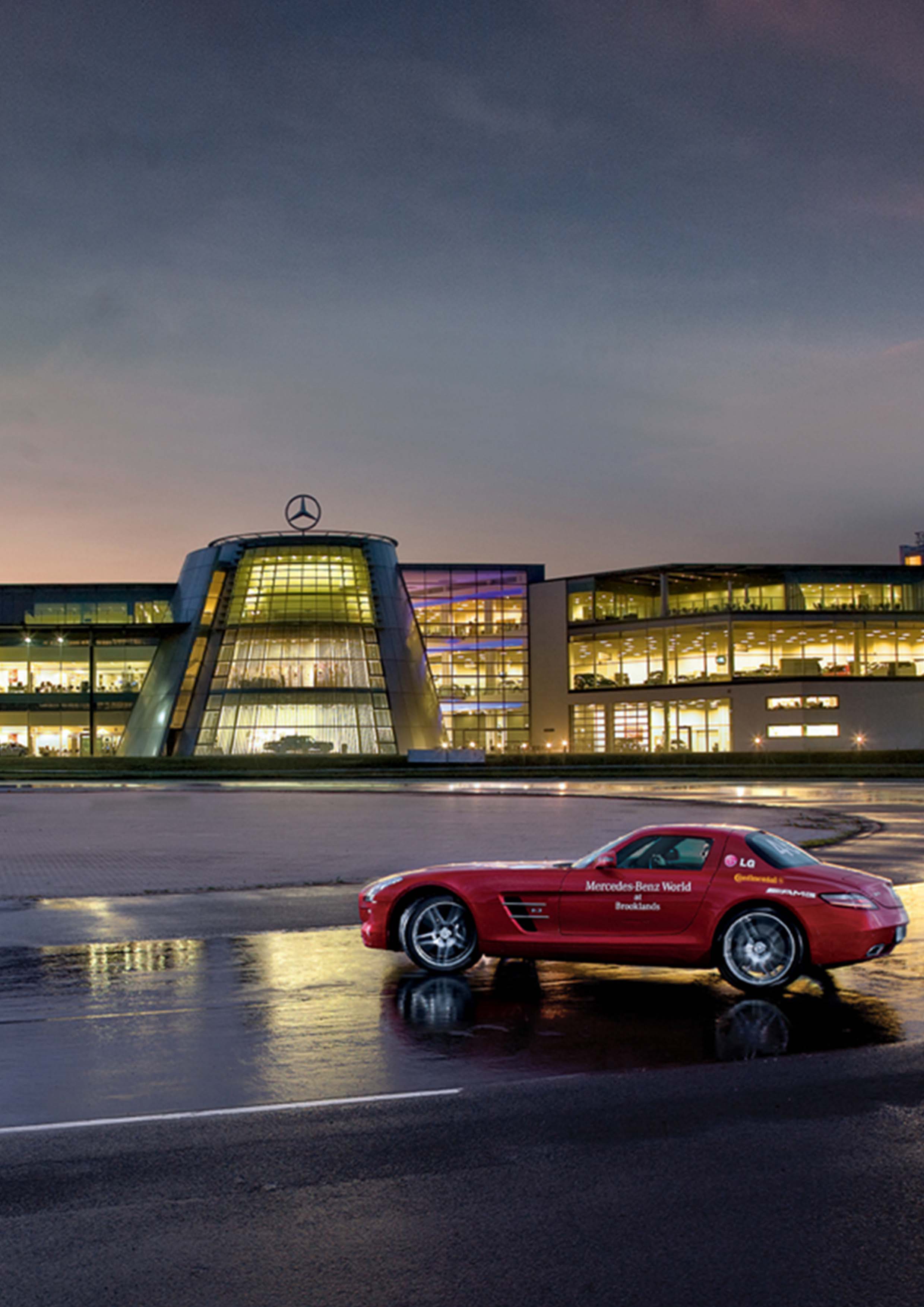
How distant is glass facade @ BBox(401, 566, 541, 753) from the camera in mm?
91062

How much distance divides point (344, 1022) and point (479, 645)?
8210 centimetres

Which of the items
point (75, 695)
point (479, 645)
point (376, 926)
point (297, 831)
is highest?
point (479, 645)

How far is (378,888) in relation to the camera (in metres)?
11.5

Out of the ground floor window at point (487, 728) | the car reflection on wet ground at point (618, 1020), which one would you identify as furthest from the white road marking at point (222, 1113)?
the ground floor window at point (487, 728)

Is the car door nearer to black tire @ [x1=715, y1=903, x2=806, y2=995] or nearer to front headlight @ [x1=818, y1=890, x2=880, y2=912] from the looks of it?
black tire @ [x1=715, y1=903, x2=806, y2=995]

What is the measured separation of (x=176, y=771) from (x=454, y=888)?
51606 mm

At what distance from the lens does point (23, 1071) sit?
7.79 metres

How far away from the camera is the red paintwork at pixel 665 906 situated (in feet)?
33.2

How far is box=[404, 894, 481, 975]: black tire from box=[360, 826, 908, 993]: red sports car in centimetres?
4

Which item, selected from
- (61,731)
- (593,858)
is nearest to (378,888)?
(593,858)

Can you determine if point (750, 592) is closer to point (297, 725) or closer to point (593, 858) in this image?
point (297, 725)

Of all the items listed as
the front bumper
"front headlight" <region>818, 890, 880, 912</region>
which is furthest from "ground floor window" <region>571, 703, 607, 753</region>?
"front headlight" <region>818, 890, 880, 912</region>

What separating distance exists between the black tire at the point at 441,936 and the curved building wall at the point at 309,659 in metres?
57.2

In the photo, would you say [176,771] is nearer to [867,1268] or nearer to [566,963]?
[566,963]
